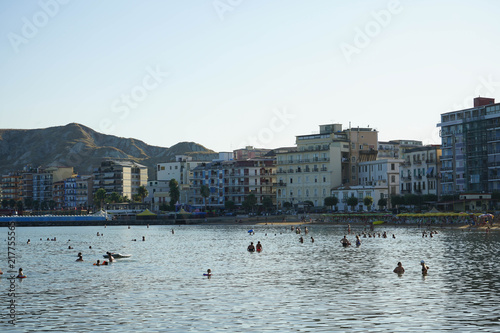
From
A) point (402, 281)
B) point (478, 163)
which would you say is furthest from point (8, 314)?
point (478, 163)

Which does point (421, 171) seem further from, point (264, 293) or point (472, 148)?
point (264, 293)

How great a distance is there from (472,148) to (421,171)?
23.4 metres

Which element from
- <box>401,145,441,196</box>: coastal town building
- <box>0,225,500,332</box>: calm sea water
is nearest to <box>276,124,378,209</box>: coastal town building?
<box>401,145,441,196</box>: coastal town building

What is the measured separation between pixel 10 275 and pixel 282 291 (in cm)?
2650

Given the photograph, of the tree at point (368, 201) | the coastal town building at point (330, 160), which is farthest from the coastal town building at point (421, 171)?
the coastal town building at point (330, 160)

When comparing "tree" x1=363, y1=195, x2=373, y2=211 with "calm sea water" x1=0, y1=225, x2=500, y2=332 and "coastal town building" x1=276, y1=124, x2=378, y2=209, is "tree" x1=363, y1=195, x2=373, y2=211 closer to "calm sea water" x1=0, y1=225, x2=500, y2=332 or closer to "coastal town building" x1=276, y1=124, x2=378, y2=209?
"coastal town building" x1=276, y1=124, x2=378, y2=209

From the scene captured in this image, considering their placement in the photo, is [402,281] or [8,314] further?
[402,281]

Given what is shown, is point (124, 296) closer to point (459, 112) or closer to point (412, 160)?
point (459, 112)

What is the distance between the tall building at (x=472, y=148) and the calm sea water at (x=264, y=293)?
74.0 metres

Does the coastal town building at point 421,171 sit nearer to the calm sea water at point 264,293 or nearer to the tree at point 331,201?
the tree at point 331,201

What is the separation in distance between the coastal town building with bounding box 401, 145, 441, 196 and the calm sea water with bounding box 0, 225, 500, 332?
93220mm

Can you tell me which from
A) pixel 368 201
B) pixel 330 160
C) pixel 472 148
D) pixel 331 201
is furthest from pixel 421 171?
pixel 330 160

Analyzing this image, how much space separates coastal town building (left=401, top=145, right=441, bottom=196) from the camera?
6732 inches

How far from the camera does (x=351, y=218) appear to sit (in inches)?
6555
